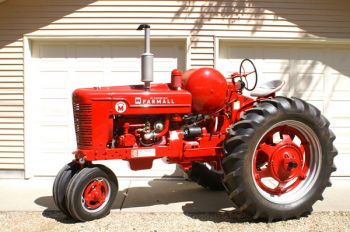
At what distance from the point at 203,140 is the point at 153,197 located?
123 cm

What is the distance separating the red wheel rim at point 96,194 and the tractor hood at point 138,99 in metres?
0.78

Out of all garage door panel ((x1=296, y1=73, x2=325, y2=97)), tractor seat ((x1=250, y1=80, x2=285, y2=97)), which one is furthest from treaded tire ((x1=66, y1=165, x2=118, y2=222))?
garage door panel ((x1=296, y1=73, x2=325, y2=97))

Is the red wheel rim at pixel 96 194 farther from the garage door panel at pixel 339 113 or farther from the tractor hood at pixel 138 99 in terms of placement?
the garage door panel at pixel 339 113

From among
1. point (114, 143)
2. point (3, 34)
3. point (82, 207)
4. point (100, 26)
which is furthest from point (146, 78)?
point (3, 34)

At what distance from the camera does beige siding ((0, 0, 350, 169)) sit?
6836mm

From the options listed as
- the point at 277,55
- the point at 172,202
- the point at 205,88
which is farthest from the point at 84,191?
the point at 277,55

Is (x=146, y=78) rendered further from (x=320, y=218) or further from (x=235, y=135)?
(x=320, y=218)

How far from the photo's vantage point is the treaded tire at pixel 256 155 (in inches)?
187

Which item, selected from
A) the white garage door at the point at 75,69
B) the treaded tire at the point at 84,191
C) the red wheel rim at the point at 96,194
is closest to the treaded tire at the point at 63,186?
the treaded tire at the point at 84,191

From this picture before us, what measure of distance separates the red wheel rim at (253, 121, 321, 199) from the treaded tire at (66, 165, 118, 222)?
5.37ft

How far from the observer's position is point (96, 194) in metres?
4.84

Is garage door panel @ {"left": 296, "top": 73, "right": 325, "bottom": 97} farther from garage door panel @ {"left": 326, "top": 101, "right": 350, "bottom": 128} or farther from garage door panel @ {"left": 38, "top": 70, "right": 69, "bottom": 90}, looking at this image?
garage door panel @ {"left": 38, "top": 70, "right": 69, "bottom": 90}

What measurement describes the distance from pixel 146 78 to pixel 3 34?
306 cm

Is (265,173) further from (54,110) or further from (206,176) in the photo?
(54,110)
